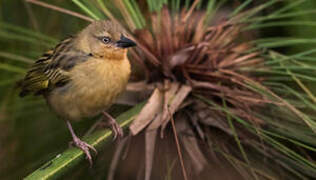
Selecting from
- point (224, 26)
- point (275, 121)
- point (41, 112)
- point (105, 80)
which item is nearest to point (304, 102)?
point (275, 121)

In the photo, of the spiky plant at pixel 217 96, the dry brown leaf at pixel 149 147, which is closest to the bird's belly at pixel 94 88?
the spiky plant at pixel 217 96

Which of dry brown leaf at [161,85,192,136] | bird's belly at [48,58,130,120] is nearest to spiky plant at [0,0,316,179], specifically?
dry brown leaf at [161,85,192,136]

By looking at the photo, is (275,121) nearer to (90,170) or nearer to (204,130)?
(204,130)

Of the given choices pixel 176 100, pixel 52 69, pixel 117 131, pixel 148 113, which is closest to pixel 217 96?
pixel 176 100

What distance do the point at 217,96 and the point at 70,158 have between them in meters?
0.64

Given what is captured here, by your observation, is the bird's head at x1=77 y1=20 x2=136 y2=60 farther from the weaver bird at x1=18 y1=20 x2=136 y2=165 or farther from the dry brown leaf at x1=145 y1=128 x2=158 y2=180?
the dry brown leaf at x1=145 y1=128 x2=158 y2=180

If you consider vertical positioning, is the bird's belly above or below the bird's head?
below

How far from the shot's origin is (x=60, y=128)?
2.58 m

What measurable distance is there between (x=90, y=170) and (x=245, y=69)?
0.66 metres

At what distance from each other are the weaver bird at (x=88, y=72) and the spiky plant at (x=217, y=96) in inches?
3.3

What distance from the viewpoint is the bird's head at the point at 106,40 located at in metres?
1.93

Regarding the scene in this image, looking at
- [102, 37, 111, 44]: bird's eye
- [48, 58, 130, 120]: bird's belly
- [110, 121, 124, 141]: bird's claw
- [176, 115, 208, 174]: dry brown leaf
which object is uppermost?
[102, 37, 111, 44]: bird's eye

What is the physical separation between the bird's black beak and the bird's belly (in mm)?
83

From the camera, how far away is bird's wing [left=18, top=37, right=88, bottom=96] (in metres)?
1.96
